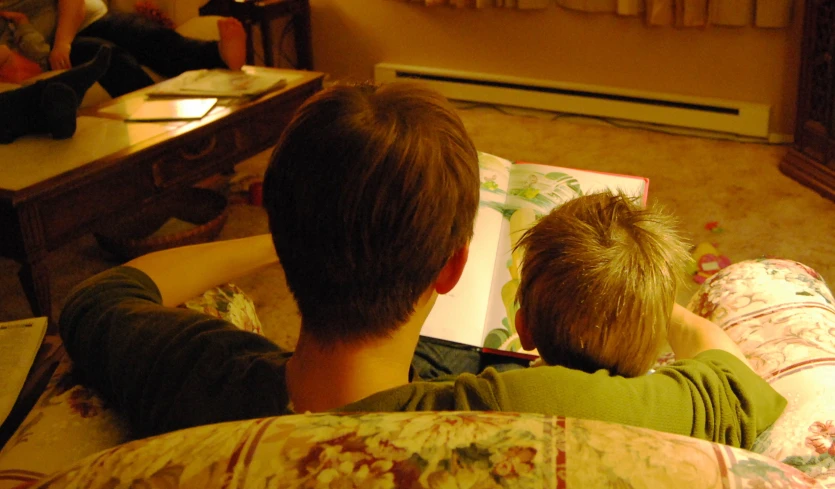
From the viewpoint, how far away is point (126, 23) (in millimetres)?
3104

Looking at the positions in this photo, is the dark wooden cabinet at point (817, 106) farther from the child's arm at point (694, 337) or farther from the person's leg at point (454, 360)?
the child's arm at point (694, 337)

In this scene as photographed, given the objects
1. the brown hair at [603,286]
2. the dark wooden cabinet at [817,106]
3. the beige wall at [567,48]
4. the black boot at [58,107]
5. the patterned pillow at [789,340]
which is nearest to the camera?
the patterned pillow at [789,340]

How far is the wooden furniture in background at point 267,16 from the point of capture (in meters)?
3.49

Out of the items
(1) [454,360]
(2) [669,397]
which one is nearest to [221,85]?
(1) [454,360]

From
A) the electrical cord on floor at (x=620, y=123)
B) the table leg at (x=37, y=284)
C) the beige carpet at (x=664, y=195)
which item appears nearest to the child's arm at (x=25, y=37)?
the beige carpet at (x=664, y=195)

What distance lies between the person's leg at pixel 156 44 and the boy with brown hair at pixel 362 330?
90.0 inches

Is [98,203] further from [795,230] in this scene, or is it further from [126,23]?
[795,230]

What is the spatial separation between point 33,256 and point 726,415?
1.56m

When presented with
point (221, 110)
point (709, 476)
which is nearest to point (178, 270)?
point (709, 476)

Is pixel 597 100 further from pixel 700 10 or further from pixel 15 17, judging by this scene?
pixel 15 17

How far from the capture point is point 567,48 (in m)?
3.47

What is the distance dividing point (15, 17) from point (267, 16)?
108 cm

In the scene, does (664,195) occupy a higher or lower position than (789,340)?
lower

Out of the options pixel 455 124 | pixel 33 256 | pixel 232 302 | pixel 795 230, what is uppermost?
pixel 455 124
